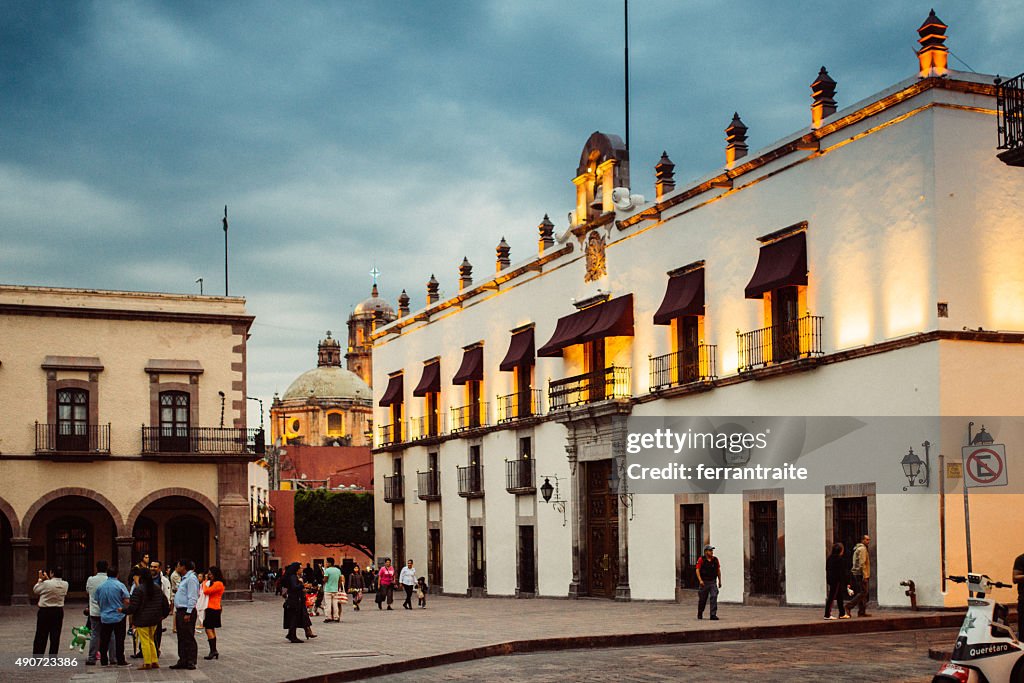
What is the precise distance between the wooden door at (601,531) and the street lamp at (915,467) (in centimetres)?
1122

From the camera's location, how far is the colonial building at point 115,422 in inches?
1516

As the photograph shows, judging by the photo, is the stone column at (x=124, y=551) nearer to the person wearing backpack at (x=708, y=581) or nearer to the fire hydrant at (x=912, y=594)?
the person wearing backpack at (x=708, y=581)

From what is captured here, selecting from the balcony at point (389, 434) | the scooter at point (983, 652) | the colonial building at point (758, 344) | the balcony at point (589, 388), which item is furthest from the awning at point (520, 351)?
the scooter at point (983, 652)

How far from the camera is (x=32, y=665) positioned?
61.9 feet

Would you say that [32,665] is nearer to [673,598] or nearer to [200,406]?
[673,598]

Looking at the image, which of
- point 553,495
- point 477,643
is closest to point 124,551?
point 553,495

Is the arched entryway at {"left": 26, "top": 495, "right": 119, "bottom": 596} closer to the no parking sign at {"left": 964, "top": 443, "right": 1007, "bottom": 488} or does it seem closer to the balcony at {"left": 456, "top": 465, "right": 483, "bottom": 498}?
the balcony at {"left": 456, "top": 465, "right": 483, "bottom": 498}

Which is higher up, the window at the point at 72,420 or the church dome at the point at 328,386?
the church dome at the point at 328,386

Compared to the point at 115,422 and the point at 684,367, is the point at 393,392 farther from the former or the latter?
the point at 684,367

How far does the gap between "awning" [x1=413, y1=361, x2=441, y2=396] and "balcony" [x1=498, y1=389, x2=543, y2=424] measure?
A: 529cm

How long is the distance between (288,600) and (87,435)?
63.1ft

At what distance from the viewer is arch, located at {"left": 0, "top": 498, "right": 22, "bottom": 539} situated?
38094 millimetres

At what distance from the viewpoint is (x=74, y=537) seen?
41.8 meters

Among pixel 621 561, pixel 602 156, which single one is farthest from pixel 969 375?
pixel 602 156
